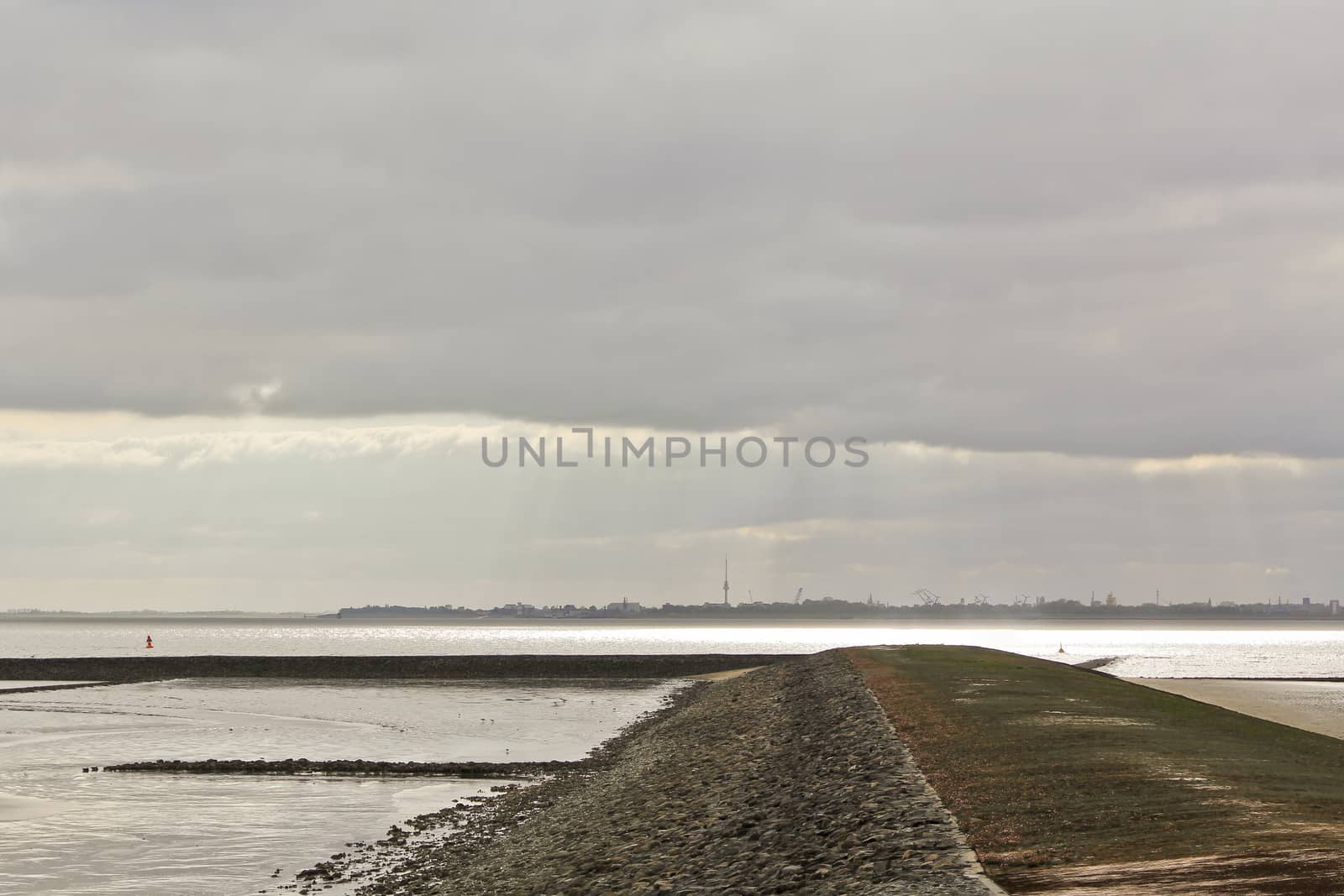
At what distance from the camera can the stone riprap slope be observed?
1870cm

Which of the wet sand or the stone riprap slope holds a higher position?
the stone riprap slope

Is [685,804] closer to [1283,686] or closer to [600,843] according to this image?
[600,843]

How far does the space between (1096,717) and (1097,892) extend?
72.8ft

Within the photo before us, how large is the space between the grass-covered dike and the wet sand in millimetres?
14274

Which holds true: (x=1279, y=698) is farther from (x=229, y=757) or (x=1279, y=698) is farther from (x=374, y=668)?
(x=374, y=668)

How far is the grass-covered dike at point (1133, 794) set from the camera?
15.6 metres

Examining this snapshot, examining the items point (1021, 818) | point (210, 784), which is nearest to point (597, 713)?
point (210, 784)

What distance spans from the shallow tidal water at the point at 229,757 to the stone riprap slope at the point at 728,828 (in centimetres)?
402

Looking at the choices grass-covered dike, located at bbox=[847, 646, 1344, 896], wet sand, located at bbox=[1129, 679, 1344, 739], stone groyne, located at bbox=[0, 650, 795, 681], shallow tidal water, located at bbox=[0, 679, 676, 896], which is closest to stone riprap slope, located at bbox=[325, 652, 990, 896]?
grass-covered dike, located at bbox=[847, 646, 1344, 896]

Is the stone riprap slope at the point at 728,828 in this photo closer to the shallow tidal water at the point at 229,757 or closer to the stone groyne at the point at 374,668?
the shallow tidal water at the point at 229,757

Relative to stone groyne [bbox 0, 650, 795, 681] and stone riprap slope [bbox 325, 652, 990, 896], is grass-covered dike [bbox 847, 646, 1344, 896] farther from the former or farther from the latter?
stone groyne [bbox 0, 650, 795, 681]

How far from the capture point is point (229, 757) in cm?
4934

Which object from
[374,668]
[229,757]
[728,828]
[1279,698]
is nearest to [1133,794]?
[728,828]

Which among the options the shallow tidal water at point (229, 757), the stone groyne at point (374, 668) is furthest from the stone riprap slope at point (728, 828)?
the stone groyne at point (374, 668)
